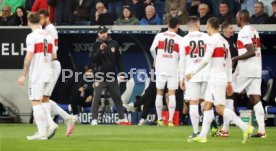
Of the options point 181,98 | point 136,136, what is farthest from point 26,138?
point 181,98

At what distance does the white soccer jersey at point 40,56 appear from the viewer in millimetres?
15891

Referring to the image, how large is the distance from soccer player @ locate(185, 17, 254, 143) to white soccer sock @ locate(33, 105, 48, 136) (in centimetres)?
247

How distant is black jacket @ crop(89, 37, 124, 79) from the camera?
2289 centimetres

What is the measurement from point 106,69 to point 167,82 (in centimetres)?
168

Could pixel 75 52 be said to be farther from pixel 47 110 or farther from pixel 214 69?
pixel 214 69

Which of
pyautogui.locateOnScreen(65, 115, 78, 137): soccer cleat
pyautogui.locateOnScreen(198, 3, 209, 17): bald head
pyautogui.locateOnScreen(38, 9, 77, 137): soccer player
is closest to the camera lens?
pyautogui.locateOnScreen(38, 9, 77, 137): soccer player

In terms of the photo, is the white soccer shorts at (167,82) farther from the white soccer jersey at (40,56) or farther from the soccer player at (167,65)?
the white soccer jersey at (40,56)

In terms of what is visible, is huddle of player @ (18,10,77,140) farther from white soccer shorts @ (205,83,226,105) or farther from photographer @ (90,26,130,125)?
photographer @ (90,26,130,125)

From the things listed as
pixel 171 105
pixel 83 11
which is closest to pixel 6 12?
pixel 83 11

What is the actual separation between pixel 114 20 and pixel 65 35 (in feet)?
5.15

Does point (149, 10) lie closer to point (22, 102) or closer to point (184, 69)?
point (22, 102)

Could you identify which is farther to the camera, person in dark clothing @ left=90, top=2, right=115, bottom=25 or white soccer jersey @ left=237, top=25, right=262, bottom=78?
person in dark clothing @ left=90, top=2, right=115, bottom=25

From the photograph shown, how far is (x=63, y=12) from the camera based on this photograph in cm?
2478

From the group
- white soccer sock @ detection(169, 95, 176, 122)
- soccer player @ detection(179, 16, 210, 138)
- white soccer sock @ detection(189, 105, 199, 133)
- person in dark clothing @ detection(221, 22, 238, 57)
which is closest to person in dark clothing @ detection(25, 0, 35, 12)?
white soccer sock @ detection(169, 95, 176, 122)
